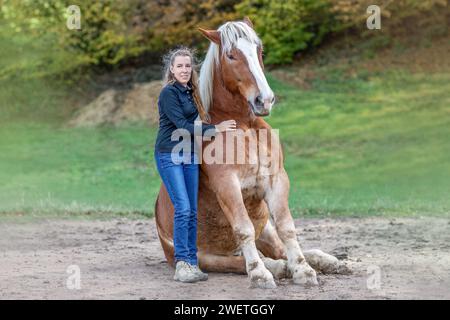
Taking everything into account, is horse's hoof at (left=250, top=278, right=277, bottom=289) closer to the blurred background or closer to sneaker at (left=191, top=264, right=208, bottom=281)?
sneaker at (left=191, top=264, right=208, bottom=281)

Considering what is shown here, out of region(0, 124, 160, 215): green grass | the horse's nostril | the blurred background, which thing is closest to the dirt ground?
the horse's nostril

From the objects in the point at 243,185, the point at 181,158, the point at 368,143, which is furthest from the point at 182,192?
the point at 368,143

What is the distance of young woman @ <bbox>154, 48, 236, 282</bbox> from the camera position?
19.1 feet

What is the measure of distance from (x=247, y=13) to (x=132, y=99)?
3662 mm

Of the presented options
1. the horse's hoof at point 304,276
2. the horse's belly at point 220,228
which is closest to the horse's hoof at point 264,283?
the horse's hoof at point 304,276

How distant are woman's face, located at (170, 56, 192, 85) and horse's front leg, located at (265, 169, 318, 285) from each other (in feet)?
3.07

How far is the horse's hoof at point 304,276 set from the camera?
5.58m

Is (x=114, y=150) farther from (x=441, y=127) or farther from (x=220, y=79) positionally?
(x=220, y=79)

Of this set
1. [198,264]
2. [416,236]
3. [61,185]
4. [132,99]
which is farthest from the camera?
[132,99]

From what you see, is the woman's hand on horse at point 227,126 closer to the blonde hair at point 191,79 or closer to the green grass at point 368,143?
the blonde hair at point 191,79

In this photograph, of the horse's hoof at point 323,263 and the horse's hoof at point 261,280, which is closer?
the horse's hoof at point 261,280

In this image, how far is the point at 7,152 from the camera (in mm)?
16906

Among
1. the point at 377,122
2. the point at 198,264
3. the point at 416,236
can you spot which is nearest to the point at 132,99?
the point at 377,122
